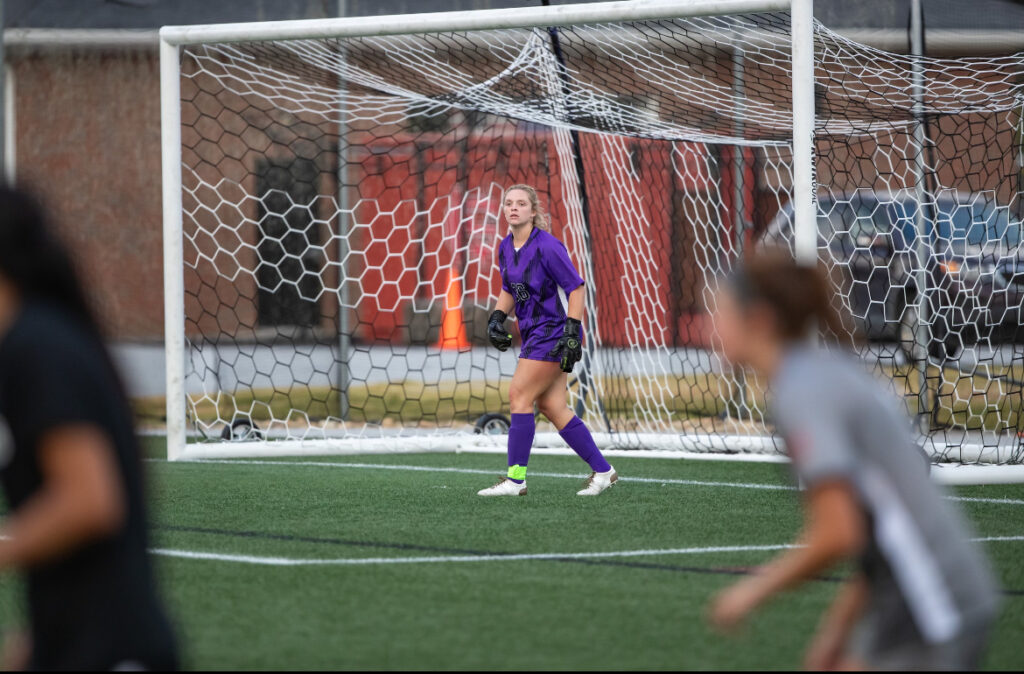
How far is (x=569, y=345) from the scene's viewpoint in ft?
25.9

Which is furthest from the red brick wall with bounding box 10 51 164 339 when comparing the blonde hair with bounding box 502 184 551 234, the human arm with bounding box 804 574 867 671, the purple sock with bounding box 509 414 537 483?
the human arm with bounding box 804 574 867 671

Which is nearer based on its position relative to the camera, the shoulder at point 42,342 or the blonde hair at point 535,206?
the shoulder at point 42,342

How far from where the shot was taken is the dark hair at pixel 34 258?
8.54 ft

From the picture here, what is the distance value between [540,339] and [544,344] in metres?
0.04

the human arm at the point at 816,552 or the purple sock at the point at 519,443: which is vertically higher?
the human arm at the point at 816,552

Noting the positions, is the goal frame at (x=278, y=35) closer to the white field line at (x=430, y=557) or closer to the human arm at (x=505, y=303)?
the human arm at (x=505, y=303)

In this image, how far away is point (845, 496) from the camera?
276 centimetres

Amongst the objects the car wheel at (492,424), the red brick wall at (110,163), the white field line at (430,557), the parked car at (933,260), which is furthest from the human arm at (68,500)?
the red brick wall at (110,163)

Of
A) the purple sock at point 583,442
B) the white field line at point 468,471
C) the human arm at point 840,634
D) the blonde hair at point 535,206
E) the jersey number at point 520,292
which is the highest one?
the blonde hair at point 535,206

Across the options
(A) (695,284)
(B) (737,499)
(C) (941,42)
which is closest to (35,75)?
(A) (695,284)

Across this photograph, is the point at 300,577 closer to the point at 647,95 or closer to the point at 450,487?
the point at 450,487

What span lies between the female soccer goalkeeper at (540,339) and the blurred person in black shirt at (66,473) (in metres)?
5.25

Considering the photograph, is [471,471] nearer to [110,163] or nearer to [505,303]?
[505,303]

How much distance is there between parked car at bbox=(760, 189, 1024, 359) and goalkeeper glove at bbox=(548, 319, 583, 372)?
282 centimetres
